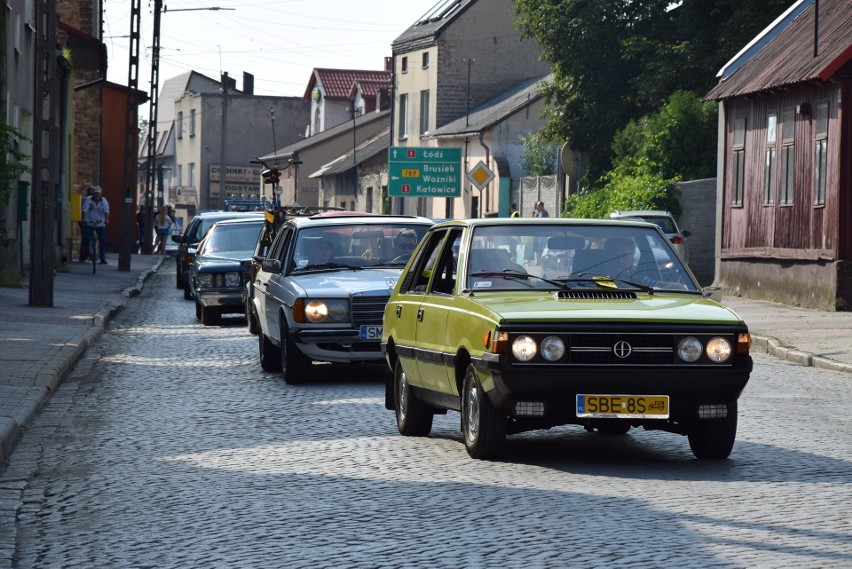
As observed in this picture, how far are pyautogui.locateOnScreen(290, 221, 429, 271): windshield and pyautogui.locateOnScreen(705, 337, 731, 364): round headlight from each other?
22.4ft

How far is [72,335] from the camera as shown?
18438mm

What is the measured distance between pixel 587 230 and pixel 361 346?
4.56m

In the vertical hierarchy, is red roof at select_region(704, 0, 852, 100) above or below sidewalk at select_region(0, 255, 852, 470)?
above

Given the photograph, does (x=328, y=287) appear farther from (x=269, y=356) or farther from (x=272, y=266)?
(x=269, y=356)

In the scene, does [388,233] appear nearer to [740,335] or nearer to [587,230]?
[587,230]

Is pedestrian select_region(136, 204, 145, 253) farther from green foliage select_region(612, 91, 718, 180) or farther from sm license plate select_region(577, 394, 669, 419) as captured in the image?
sm license plate select_region(577, 394, 669, 419)

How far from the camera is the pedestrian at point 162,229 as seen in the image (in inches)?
2397

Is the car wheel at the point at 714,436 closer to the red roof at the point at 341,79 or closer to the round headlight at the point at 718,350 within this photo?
the round headlight at the point at 718,350

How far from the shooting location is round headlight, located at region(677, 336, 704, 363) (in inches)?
343

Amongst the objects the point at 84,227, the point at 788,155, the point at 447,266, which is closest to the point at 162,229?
the point at 84,227

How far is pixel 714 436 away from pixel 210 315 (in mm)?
14288

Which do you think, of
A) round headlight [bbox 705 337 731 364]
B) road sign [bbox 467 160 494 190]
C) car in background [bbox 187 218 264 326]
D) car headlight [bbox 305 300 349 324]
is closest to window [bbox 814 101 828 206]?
car in background [bbox 187 218 264 326]

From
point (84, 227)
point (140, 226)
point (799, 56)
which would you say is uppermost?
point (799, 56)

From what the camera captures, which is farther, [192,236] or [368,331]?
[192,236]
